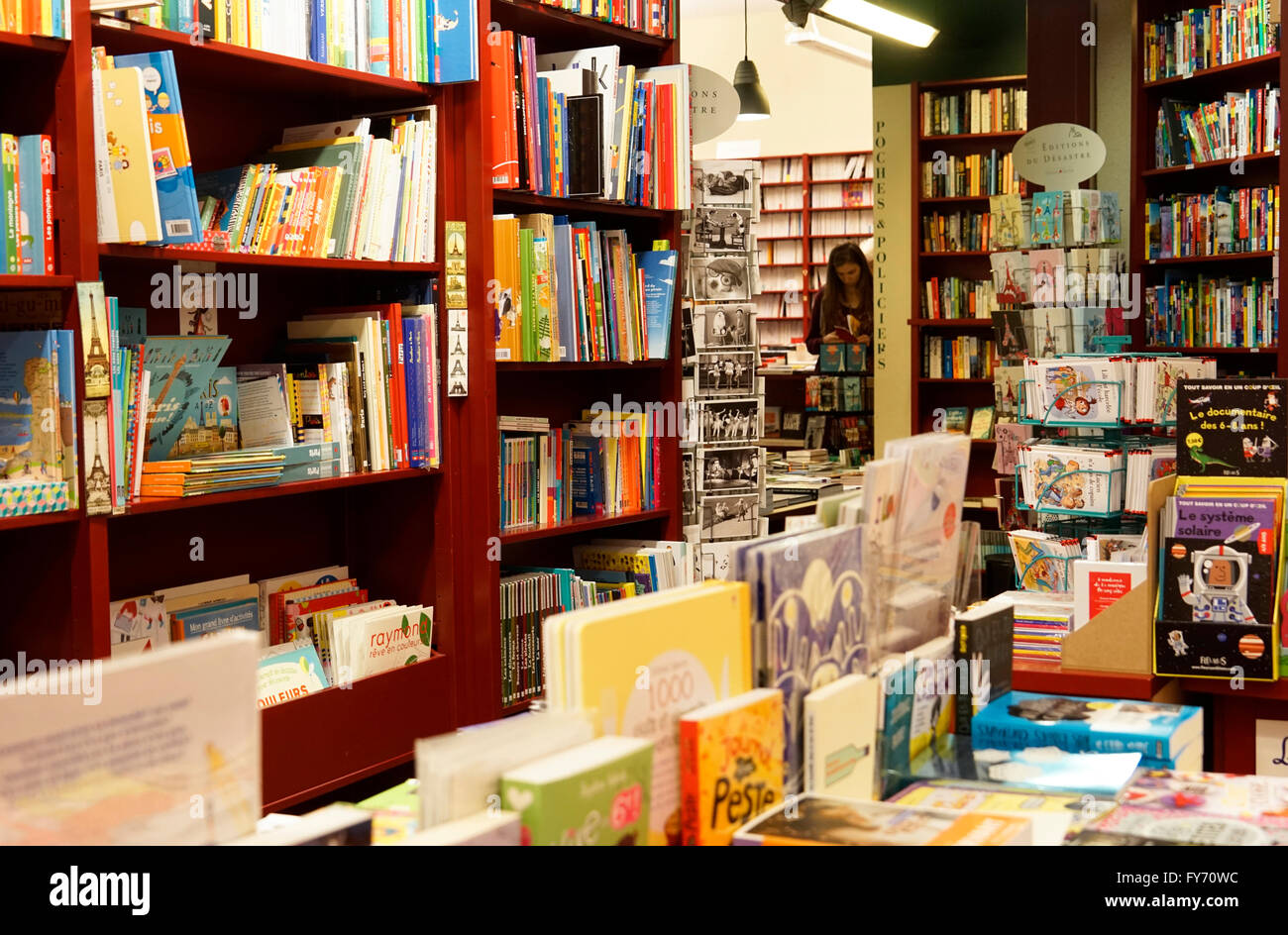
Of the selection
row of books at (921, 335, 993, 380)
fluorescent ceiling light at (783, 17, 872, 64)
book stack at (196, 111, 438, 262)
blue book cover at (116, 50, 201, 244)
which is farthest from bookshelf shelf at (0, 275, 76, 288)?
row of books at (921, 335, 993, 380)

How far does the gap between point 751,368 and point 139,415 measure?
2.30 meters

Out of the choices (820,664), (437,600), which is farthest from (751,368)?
(820,664)

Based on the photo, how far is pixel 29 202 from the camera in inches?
94.6

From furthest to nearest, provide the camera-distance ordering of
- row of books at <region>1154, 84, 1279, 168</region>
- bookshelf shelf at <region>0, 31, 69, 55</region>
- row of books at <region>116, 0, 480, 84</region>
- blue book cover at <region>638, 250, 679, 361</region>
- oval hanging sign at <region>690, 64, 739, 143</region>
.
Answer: row of books at <region>1154, 84, 1279, 168</region> → oval hanging sign at <region>690, 64, 739, 143</region> → blue book cover at <region>638, 250, 679, 361</region> → row of books at <region>116, 0, 480, 84</region> → bookshelf shelf at <region>0, 31, 69, 55</region>

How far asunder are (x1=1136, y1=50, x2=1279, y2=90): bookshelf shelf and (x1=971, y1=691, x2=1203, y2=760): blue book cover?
5.00 m

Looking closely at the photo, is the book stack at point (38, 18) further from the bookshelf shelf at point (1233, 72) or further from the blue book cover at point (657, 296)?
the bookshelf shelf at point (1233, 72)

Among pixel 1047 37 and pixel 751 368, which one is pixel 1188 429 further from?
pixel 1047 37

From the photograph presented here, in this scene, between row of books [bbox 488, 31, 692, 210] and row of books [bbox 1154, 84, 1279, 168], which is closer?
row of books [bbox 488, 31, 692, 210]

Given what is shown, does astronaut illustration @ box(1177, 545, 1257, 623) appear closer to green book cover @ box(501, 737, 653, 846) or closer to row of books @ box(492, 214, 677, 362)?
green book cover @ box(501, 737, 653, 846)

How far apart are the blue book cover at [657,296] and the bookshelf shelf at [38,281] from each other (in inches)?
75.7

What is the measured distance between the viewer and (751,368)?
446 cm

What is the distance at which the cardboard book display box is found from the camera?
245 centimetres

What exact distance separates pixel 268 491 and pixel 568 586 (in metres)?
1.15

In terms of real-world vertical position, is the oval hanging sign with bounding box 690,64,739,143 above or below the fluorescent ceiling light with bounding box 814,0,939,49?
below
